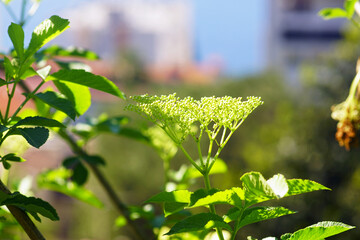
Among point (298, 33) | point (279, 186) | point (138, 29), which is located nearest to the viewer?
point (279, 186)

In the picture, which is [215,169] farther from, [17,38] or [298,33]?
[298,33]

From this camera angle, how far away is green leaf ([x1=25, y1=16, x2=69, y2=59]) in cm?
47

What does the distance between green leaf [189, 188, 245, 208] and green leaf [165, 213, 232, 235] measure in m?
0.01

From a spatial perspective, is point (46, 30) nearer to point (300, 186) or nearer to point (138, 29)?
point (300, 186)

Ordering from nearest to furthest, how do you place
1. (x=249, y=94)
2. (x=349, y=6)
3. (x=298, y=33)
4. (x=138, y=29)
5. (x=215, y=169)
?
(x=349, y=6) < (x=215, y=169) < (x=249, y=94) < (x=298, y=33) < (x=138, y=29)

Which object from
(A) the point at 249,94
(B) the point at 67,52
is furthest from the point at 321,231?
(A) the point at 249,94

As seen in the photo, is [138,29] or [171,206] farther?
[138,29]

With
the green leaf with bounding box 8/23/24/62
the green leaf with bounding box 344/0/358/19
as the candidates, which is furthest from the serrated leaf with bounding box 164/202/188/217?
the green leaf with bounding box 344/0/358/19

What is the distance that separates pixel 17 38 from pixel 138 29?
999 inches

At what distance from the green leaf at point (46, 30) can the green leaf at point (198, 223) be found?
0.22 meters

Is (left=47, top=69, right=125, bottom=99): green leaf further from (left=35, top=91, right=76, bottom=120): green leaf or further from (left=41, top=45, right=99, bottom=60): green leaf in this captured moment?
(left=41, top=45, right=99, bottom=60): green leaf

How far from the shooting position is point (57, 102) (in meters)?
0.48

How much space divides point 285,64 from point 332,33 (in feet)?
8.60

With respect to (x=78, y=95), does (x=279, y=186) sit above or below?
below
